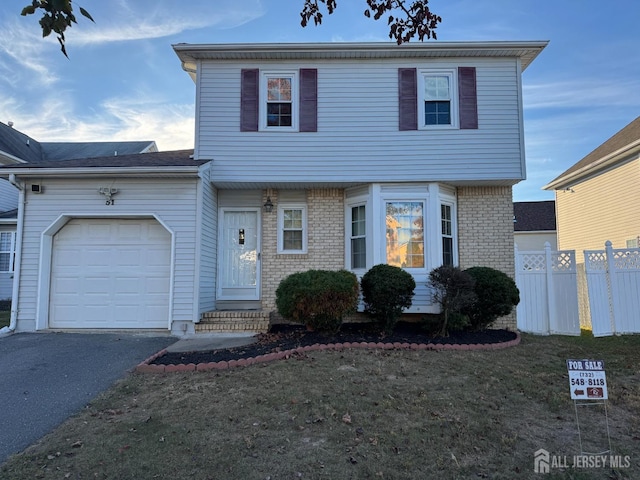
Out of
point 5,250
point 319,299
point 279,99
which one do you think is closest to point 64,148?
point 5,250

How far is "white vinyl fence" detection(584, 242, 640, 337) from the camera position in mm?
8828

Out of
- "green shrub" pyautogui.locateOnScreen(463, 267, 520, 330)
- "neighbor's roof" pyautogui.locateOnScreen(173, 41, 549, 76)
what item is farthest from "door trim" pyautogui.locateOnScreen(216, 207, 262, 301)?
"green shrub" pyautogui.locateOnScreen(463, 267, 520, 330)

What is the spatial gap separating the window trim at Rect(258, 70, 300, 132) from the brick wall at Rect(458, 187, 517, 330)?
4180 millimetres

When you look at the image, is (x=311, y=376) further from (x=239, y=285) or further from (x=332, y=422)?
(x=239, y=285)

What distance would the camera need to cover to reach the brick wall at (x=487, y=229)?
9070 millimetres

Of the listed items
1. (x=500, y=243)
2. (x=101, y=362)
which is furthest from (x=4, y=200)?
(x=500, y=243)

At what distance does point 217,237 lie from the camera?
9.45 metres

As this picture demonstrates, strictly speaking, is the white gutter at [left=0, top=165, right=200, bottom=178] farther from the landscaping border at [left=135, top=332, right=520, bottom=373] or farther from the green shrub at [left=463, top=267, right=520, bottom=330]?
the green shrub at [left=463, top=267, right=520, bottom=330]

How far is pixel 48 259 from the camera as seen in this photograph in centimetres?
836

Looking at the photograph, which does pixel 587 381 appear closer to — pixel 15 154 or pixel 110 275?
pixel 110 275

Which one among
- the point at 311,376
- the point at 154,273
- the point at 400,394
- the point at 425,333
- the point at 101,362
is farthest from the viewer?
→ the point at 154,273

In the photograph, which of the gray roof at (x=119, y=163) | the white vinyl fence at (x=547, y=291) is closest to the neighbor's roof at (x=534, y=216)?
the white vinyl fence at (x=547, y=291)

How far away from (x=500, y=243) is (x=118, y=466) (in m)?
8.37

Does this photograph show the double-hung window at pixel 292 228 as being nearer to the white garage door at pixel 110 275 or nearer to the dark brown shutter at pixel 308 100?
the dark brown shutter at pixel 308 100
